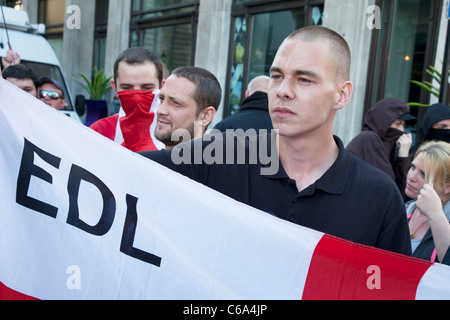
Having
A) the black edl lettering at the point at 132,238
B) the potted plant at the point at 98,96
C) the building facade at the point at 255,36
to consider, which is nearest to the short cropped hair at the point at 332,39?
the black edl lettering at the point at 132,238

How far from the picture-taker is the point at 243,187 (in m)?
2.08

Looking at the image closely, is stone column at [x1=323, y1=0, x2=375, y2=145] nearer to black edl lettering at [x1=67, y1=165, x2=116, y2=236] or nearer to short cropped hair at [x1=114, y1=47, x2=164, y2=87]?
short cropped hair at [x1=114, y1=47, x2=164, y2=87]

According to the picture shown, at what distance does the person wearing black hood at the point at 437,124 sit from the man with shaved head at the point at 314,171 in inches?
126

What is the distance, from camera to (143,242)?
195 centimetres

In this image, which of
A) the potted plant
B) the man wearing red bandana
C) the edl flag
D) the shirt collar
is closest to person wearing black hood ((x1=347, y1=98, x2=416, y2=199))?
the man wearing red bandana

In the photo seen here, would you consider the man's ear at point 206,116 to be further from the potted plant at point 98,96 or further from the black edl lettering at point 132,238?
the potted plant at point 98,96

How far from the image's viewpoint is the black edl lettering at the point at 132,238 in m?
1.94

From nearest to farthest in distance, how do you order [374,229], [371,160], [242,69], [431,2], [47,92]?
[374,229] → [371,160] → [47,92] → [431,2] → [242,69]

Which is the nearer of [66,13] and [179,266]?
[179,266]

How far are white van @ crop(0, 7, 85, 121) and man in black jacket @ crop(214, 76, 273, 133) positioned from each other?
12.9ft

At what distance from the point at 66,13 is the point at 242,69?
9122mm
